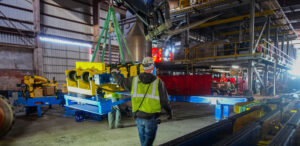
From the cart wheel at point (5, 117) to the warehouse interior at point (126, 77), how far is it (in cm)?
2

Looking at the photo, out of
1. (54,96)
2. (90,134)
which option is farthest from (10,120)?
(54,96)

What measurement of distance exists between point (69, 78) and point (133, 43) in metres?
4.46

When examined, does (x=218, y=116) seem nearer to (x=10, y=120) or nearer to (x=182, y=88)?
(x=182, y=88)

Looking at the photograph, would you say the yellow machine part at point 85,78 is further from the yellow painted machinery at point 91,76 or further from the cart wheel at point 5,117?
the cart wheel at point 5,117

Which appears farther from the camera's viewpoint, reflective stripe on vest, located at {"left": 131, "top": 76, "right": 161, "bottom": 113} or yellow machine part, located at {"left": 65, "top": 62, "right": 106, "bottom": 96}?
yellow machine part, located at {"left": 65, "top": 62, "right": 106, "bottom": 96}

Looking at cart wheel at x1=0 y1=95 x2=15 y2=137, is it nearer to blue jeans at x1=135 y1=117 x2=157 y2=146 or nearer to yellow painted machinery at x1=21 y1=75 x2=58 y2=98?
yellow painted machinery at x1=21 y1=75 x2=58 y2=98

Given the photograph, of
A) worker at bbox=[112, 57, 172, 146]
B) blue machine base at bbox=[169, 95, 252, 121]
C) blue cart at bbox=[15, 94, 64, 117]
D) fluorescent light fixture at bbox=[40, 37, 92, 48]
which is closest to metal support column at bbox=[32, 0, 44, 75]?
fluorescent light fixture at bbox=[40, 37, 92, 48]

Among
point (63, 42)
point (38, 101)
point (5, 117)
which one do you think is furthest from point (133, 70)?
point (63, 42)

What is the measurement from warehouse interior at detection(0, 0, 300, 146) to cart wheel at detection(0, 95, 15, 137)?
0.02 metres

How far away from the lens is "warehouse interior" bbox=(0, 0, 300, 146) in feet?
11.3

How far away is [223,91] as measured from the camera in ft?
38.2

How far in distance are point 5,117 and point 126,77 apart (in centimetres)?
331

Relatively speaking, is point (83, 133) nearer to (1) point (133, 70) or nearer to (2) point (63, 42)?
(1) point (133, 70)

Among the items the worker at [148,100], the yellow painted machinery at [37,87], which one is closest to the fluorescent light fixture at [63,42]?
the yellow painted machinery at [37,87]
